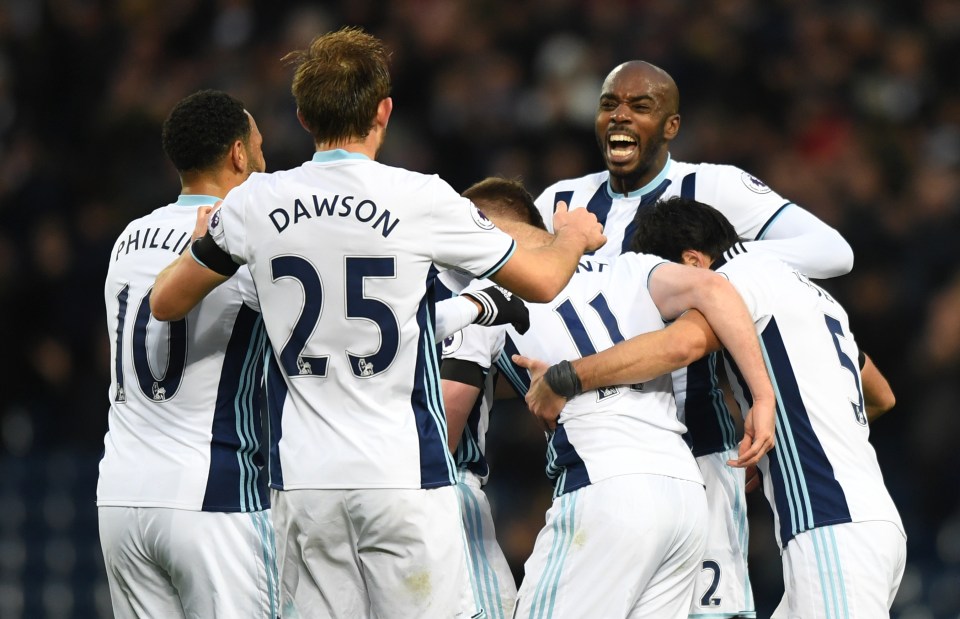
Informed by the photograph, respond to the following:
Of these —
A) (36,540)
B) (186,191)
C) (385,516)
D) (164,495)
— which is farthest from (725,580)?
(36,540)

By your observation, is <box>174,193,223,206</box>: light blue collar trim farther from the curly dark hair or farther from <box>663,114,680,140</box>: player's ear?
<box>663,114,680,140</box>: player's ear

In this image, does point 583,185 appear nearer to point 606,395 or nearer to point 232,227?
point 606,395

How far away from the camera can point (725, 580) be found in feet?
16.5

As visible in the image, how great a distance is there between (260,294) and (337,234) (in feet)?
1.05

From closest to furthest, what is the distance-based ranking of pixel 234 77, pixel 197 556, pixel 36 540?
pixel 197 556, pixel 36 540, pixel 234 77

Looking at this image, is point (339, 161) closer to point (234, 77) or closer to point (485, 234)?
point (485, 234)

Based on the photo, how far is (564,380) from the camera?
4586mm

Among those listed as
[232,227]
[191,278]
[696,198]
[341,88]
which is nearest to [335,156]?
[341,88]

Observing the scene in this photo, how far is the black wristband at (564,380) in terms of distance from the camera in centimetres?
459

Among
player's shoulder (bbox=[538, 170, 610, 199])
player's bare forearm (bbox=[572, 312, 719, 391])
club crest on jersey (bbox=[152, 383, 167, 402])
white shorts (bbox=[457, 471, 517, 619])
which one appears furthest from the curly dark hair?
player's shoulder (bbox=[538, 170, 610, 199])

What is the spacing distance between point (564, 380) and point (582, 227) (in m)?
0.54

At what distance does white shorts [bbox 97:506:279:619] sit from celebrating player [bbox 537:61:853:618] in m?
1.64

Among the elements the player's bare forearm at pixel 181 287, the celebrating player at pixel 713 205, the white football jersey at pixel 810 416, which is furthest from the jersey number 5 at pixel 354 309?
the celebrating player at pixel 713 205

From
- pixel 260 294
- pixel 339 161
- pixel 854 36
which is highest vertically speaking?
pixel 854 36
